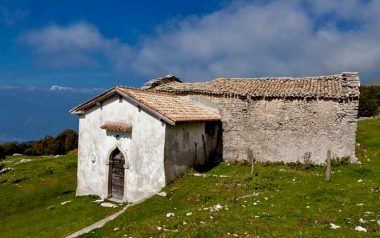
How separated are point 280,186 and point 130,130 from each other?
9535 millimetres

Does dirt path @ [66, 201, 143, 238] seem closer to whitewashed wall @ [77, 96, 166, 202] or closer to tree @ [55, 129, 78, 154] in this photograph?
whitewashed wall @ [77, 96, 166, 202]

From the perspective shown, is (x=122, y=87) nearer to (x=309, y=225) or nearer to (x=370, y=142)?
(x=309, y=225)

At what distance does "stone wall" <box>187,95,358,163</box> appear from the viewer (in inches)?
992

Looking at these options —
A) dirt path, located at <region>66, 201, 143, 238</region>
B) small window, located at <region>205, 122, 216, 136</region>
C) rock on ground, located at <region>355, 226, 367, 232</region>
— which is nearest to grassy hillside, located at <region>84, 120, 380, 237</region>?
rock on ground, located at <region>355, 226, 367, 232</region>

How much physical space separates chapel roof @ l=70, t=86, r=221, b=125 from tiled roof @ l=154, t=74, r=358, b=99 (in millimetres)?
1890

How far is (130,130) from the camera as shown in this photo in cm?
2341

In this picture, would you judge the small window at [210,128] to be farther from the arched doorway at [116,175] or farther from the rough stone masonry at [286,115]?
the arched doorway at [116,175]

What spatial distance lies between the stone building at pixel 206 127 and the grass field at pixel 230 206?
1502 mm

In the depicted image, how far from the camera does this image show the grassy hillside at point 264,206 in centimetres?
1270

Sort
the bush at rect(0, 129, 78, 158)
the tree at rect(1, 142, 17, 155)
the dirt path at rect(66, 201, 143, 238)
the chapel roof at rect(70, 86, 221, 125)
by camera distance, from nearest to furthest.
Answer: the dirt path at rect(66, 201, 143, 238), the chapel roof at rect(70, 86, 221, 125), the bush at rect(0, 129, 78, 158), the tree at rect(1, 142, 17, 155)

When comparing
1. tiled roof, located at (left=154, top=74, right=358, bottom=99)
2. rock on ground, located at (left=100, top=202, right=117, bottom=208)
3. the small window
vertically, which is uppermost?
tiled roof, located at (left=154, top=74, right=358, bottom=99)

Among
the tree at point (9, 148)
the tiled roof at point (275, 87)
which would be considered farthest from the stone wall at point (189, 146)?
the tree at point (9, 148)

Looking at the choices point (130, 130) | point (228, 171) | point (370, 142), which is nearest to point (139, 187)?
point (130, 130)

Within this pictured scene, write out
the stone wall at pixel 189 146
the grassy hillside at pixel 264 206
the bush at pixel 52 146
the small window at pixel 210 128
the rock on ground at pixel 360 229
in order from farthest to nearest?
the bush at pixel 52 146 → the small window at pixel 210 128 → the stone wall at pixel 189 146 → the grassy hillside at pixel 264 206 → the rock on ground at pixel 360 229
